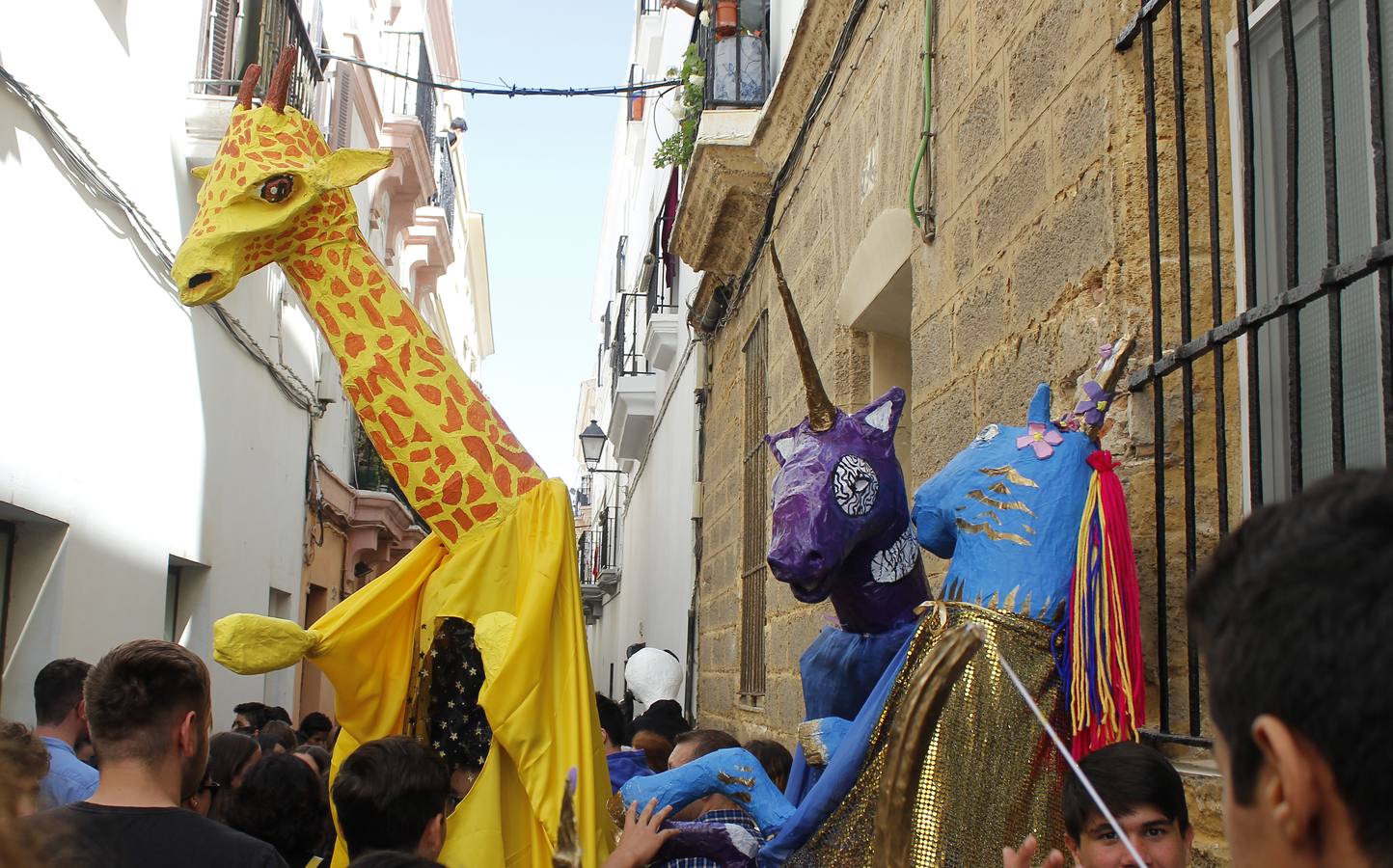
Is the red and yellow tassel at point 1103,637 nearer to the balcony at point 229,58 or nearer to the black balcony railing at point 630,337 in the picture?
the balcony at point 229,58

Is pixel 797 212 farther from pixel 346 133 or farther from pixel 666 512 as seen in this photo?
pixel 346 133

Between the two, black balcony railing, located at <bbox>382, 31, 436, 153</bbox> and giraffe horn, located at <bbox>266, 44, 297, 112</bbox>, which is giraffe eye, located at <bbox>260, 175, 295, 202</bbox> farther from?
black balcony railing, located at <bbox>382, 31, 436, 153</bbox>

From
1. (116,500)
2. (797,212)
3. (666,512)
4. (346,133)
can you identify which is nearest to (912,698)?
(797,212)

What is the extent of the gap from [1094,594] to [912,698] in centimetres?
40

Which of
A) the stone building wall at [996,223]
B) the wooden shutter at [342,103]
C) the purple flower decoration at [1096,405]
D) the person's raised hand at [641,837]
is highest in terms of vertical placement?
the wooden shutter at [342,103]

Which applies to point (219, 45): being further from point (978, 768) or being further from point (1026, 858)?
point (1026, 858)

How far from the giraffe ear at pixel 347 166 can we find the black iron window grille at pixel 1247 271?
6.79 feet

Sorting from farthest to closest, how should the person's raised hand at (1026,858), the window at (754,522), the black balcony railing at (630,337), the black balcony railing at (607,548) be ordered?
1. the black balcony railing at (607,548)
2. the black balcony railing at (630,337)
3. the window at (754,522)
4. the person's raised hand at (1026,858)

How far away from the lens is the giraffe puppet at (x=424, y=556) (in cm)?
298

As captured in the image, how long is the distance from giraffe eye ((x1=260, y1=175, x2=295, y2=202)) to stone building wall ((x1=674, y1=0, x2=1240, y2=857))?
1.86m

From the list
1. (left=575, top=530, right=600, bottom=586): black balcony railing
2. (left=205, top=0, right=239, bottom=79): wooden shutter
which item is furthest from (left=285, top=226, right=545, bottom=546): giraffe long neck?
(left=575, top=530, right=600, bottom=586): black balcony railing

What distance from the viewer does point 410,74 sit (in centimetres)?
1588

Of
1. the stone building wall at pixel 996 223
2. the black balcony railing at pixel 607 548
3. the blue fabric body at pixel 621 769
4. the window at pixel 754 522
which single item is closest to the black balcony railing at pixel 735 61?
the stone building wall at pixel 996 223

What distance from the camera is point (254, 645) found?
9.81 ft
